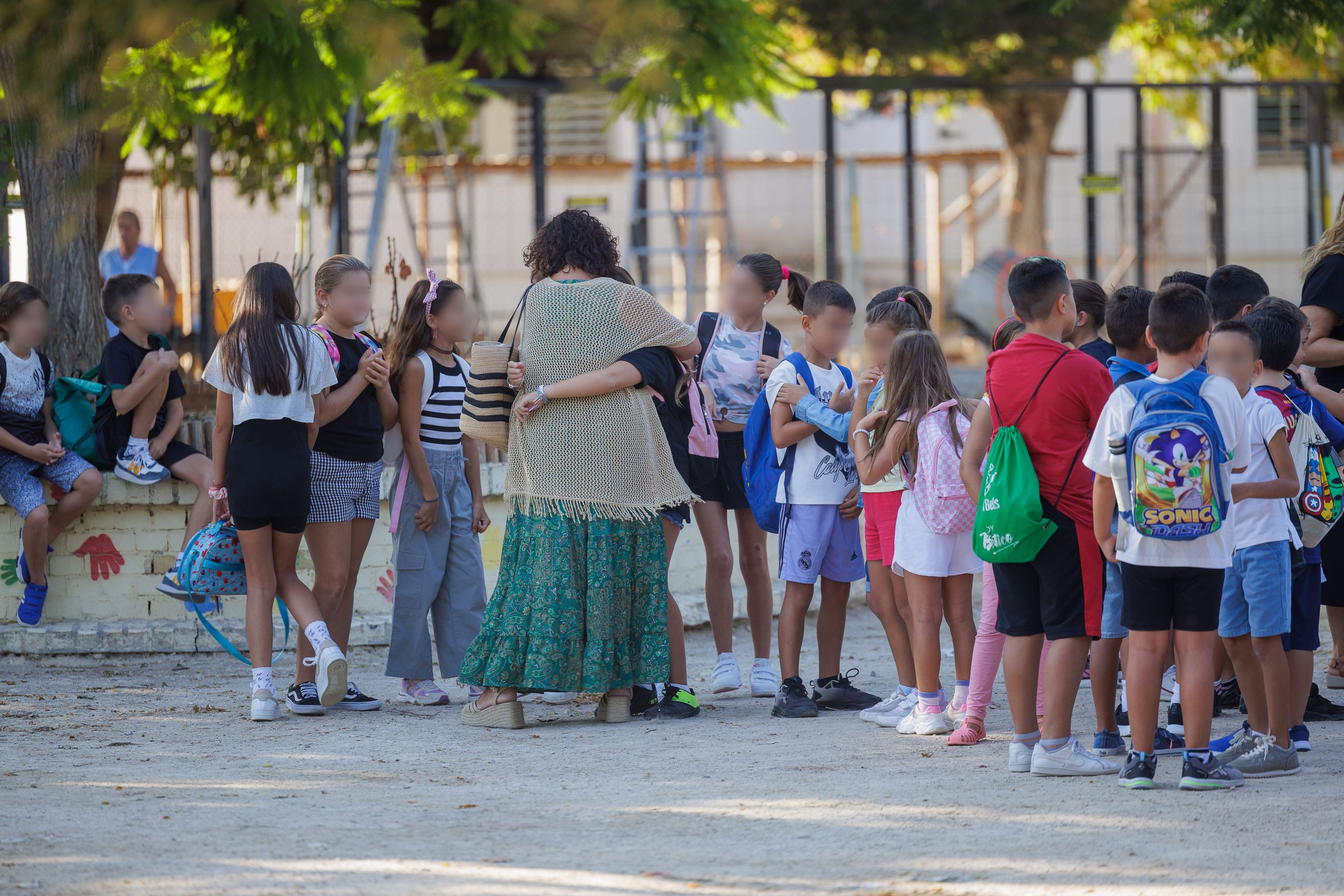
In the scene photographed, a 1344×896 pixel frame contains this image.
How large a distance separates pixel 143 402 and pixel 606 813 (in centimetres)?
364

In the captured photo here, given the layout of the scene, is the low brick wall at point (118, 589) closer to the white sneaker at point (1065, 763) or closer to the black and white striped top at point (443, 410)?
the black and white striped top at point (443, 410)

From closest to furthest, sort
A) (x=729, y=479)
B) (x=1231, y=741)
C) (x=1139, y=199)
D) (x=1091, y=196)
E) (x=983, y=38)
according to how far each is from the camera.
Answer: (x=1231, y=741), (x=729, y=479), (x=1139, y=199), (x=1091, y=196), (x=983, y=38)

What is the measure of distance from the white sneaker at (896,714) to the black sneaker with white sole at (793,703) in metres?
0.26

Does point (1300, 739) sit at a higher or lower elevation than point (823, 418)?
lower

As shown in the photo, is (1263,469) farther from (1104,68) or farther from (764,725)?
(1104,68)

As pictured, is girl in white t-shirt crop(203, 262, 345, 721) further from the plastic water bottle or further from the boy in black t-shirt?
the plastic water bottle

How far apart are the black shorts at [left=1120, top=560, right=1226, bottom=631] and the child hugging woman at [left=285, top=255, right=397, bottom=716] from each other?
2.86m

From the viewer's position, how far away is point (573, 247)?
5098 millimetres

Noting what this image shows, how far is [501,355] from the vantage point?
198 inches

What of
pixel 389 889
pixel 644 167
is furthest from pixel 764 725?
pixel 644 167

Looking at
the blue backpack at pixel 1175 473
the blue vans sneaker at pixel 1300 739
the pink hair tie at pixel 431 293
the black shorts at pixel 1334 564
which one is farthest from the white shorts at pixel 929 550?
the pink hair tie at pixel 431 293

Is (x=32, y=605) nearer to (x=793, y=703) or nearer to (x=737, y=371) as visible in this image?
(x=737, y=371)

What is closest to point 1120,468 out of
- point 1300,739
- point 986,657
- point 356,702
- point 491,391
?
point 986,657

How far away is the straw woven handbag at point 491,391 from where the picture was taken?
5.02m
